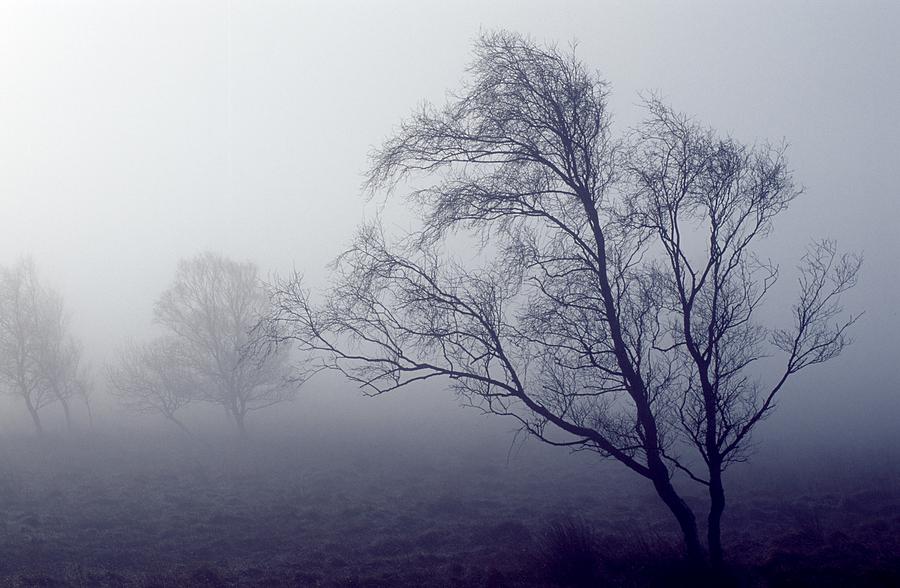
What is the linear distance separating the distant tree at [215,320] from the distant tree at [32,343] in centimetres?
820

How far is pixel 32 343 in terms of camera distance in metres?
41.2

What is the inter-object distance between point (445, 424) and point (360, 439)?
10306mm

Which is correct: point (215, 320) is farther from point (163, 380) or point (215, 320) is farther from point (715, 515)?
point (715, 515)

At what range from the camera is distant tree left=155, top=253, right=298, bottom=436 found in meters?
40.7

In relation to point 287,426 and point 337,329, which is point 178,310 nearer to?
point 287,426

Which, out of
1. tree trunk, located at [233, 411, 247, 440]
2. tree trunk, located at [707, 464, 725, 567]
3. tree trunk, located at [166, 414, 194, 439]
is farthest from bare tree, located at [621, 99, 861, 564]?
tree trunk, located at [166, 414, 194, 439]

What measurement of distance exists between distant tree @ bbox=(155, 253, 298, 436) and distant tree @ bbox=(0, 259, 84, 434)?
26.9 feet

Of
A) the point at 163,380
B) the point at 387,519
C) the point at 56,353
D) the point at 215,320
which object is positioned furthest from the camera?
the point at 56,353

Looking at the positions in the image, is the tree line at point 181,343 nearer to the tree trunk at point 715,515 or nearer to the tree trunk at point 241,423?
the tree trunk at point 241,423

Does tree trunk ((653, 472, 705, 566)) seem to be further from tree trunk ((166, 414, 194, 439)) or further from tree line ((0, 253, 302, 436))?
tree trunk ((166, 414, 194, 439))

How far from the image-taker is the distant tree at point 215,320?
40.7m

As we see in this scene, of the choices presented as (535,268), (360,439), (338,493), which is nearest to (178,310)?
(360,439)

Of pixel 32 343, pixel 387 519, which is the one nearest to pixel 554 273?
pixel 387 519

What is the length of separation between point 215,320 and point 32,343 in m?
12.3
